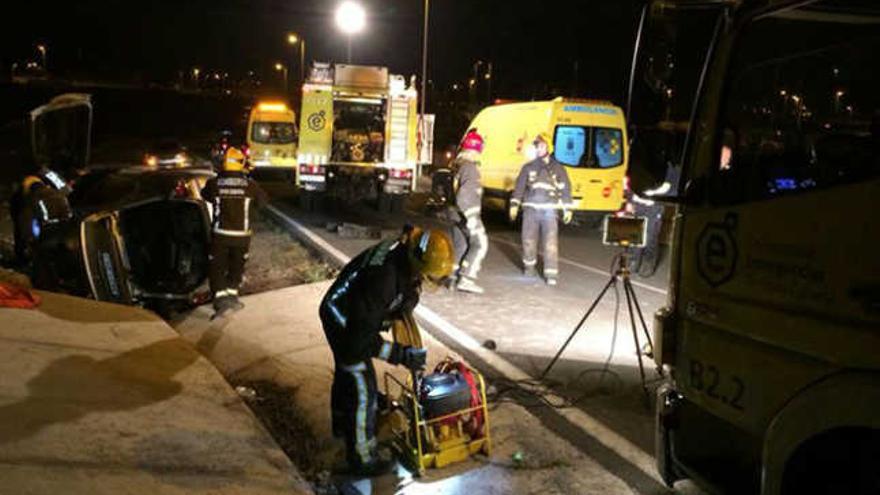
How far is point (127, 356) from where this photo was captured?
6.15 meters

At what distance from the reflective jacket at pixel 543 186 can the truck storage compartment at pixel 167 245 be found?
3.77 m

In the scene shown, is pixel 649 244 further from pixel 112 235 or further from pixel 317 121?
pixel 317 121

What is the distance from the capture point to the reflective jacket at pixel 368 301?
454cm

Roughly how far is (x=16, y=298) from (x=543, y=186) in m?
5.83

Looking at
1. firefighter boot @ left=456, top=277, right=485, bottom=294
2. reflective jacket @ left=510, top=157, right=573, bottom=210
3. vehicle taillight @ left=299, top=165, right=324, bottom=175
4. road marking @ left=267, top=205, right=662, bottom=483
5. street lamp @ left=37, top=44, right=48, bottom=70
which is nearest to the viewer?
road marking @ left=267, top=205, right=662, bottom=483

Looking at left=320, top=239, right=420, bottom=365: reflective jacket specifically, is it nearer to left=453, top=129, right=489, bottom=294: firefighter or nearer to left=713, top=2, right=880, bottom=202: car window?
left=713, top=2, right=880, bottom=202: car window

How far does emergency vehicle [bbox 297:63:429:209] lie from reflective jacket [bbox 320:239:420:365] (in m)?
13.4

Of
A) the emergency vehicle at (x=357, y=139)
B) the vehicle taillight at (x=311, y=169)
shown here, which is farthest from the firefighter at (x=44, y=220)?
the emergency vehicle at (x=357, y=139)

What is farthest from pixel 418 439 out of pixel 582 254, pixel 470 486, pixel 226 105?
pixel 226 105

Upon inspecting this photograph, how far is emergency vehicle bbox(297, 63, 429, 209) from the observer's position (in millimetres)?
17984

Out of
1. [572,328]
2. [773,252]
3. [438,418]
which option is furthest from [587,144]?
[773,252]

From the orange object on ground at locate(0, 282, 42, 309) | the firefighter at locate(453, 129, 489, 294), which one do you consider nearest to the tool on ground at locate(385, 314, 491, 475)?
the orange object on ground at locate(0, 282, 42, 309)

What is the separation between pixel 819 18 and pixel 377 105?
1665 centimetres

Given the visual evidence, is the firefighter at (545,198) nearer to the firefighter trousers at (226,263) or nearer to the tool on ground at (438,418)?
the firefighter trousers at (226,263)
